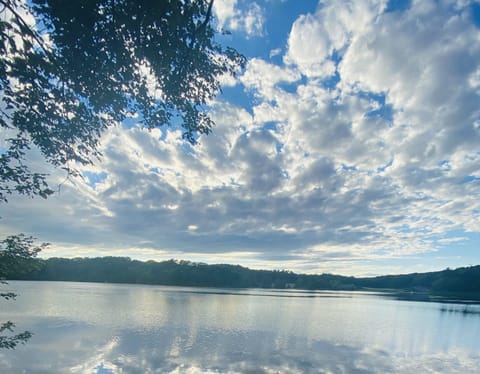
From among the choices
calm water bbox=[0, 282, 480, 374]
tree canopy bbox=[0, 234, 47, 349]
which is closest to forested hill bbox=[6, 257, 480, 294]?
calm water bbox=[0, 282, 480, 374]

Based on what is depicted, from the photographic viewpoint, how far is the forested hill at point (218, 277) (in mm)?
143375

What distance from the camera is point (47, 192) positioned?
22.2ft

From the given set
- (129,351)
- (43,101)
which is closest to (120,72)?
(43,101)

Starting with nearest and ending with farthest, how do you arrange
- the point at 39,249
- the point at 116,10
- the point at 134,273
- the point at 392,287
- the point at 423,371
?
the point at 116,10
the point at 39,249
the point at 423,371
the point at 134,273
the point at 392,287

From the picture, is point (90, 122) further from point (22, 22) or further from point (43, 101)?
point (22, 22)

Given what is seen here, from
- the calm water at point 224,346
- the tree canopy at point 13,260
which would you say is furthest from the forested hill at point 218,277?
the tree canopy at point 13,260

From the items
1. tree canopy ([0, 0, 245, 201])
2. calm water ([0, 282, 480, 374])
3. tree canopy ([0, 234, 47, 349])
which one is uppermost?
tree canopy ([0, 0, 245, 201])

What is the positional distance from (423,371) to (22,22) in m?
25.2

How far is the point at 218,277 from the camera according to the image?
163000mm

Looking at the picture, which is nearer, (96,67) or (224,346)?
(96,67)

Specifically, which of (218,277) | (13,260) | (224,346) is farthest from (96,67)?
(218,277)

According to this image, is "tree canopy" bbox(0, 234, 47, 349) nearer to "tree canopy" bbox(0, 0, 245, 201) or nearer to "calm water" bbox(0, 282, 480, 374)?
"tree canopy" bbox(0, 0, 245, 201)

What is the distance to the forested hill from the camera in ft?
470

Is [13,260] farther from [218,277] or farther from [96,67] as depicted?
[218,277]
